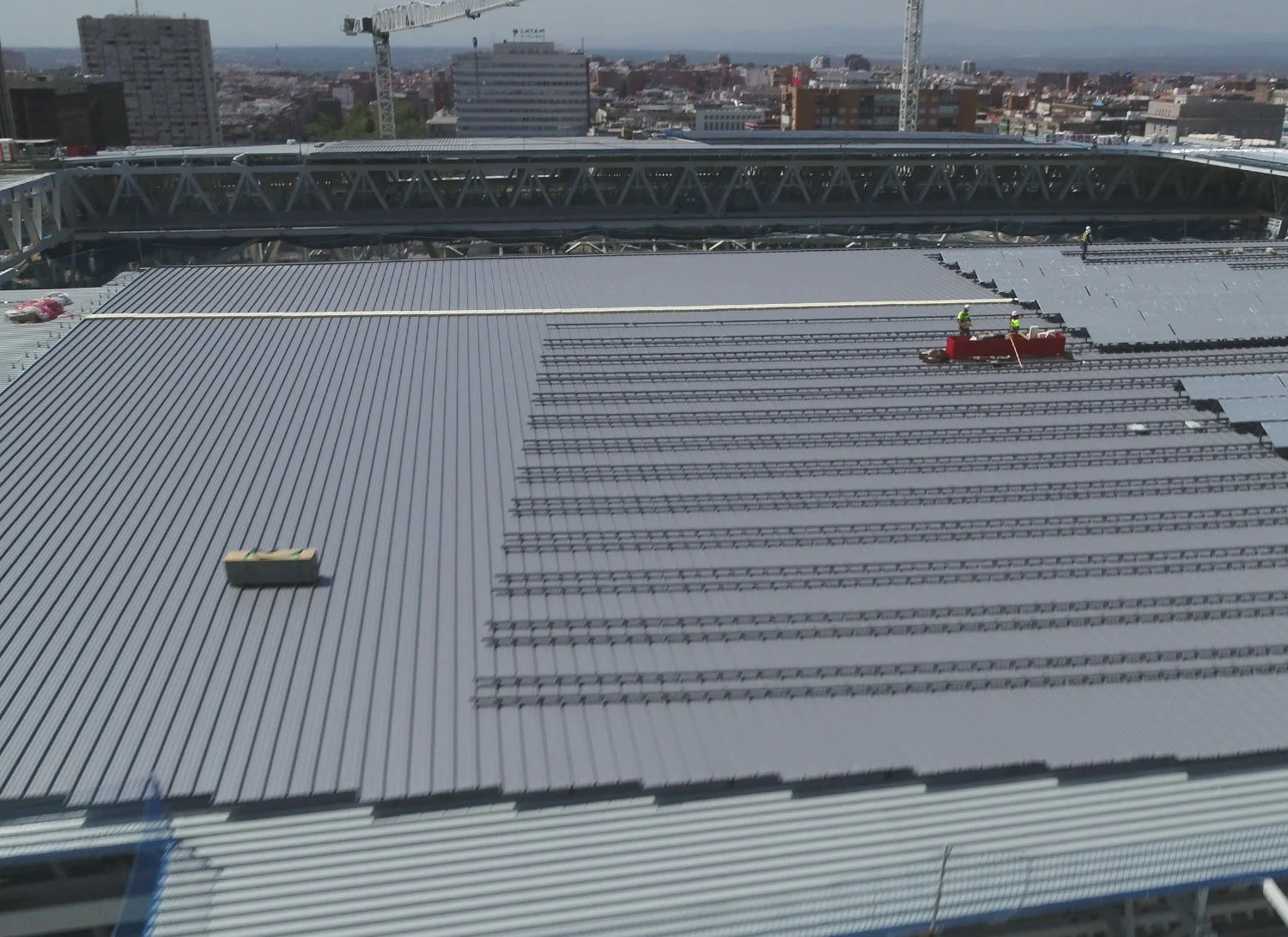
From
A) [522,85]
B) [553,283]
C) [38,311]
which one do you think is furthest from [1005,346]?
[522,85]

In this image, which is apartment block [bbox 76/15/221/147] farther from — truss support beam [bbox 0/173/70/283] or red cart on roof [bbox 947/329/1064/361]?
red cart on roof [bbox 947/329/1064/361]

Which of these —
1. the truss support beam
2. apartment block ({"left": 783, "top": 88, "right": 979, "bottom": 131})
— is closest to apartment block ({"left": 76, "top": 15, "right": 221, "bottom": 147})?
apartment block ({"left": 783, "top": 88, "right": 979, "bottom": 131})

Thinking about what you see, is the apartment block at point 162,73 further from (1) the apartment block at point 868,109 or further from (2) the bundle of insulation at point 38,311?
(2) the bundle of insulation at point 38,311

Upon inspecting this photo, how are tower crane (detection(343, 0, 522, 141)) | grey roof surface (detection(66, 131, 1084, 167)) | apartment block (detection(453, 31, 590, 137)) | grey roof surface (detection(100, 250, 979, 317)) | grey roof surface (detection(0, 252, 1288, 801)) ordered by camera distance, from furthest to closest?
apartment block (detection(453, 31, 590, 137))
tower crane (detection(343, 0, 522, 141))
grey roof surface (detection(66, 131, 1084, 167))
grey roof surface (detection(100, 250, 979, 317))
grey roof surface (detection(0, 252, 1288, 801))

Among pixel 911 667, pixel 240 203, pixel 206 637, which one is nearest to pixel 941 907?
pixel 911 667

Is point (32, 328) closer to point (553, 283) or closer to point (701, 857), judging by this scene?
point (553, 283)

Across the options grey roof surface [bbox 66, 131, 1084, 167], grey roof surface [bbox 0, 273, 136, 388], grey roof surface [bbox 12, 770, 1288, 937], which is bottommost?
grey roof surface [bbox 12, 770, 1288, 937]

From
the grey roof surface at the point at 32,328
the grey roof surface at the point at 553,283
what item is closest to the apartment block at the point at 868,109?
the grey roof surface at the point at 553,283
